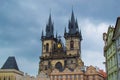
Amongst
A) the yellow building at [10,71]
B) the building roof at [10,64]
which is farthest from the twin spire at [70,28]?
the yellow building at [10,71]

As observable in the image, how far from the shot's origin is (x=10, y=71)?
101 meters

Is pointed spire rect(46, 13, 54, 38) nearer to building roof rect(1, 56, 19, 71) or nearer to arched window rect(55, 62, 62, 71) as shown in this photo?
arched window rect(55, 62, 62, 71)

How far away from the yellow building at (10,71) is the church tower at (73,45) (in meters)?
22.8

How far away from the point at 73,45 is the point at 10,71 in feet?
104

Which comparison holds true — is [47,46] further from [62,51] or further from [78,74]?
[78,74]

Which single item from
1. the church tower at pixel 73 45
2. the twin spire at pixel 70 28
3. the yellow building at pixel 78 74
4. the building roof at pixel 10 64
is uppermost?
the twin spire at pixel 70 28

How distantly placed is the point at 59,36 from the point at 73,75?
3070cm

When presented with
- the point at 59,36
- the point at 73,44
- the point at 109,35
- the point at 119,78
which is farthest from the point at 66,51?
the point at 119,78

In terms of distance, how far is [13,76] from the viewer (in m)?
101

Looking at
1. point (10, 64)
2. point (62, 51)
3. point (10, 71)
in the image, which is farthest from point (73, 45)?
point (10, 71)

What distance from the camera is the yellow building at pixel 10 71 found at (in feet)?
330

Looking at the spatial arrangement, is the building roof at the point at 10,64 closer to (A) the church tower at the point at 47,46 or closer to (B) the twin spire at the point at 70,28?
(A) the church tower at the point at 47,46

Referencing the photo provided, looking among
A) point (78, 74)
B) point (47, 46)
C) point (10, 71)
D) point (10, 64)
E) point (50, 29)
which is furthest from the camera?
point (50, 29)

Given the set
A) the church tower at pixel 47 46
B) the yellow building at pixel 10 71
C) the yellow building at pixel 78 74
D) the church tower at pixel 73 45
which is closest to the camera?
the yellow building at pixel 10 71
